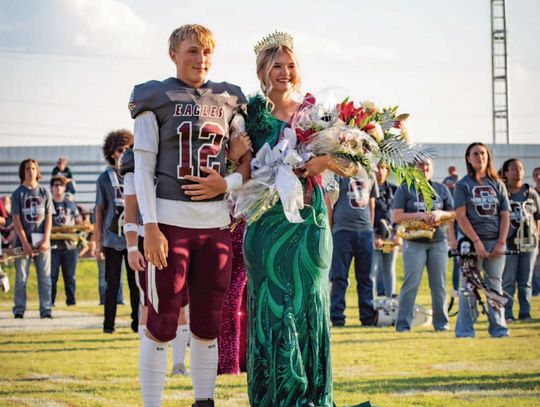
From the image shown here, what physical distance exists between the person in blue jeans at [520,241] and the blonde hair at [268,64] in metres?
7.88

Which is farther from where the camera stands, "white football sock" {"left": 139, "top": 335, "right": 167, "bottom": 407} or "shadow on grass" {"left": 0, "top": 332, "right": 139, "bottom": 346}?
"shadow on grass" {"left": 0, "top": 332, "right": 139, "bottom": 346}

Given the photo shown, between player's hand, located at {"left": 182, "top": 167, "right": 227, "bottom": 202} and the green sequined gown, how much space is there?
351 millimetres

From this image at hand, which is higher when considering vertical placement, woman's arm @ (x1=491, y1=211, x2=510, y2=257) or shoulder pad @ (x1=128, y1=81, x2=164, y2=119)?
shoulder pad @ (x1=128, y1=81, x2=164, y2=119)

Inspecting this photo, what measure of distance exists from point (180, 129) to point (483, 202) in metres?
6.44

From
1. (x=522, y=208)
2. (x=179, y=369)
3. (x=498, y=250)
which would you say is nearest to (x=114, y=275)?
(x=179, y=369)

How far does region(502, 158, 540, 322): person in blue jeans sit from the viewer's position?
1350cm

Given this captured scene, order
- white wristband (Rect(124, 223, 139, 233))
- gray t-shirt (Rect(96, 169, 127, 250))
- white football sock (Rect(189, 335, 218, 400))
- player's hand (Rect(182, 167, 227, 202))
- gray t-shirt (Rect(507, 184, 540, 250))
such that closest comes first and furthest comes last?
player's hand (Rect(182, 167, 227, 202)) → white football sock (Rect(189, 335, 218, 400)) → white wristband (Rect(124, 223, 139, 233)) → gray t-shirt (Rect(96, 169, 127, 250)) → gray t-shirt (Rect(507, 184, 540, 250))

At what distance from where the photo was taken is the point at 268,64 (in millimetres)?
5988

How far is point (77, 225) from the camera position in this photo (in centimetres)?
1733

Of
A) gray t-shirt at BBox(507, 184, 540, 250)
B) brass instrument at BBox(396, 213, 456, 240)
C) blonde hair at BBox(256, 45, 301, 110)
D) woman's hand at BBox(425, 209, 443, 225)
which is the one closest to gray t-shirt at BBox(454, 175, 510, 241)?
woman's hand at BBox(425, 209, 443, 225)

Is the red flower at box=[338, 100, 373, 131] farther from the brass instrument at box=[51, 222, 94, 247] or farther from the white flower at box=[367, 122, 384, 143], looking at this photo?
the brass instrument at box=[51, 222, 94, 247]

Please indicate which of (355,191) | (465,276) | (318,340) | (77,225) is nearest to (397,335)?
(465,276)

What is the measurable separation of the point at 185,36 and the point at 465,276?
6.47 meters

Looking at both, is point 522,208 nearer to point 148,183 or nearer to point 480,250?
point 480,250
